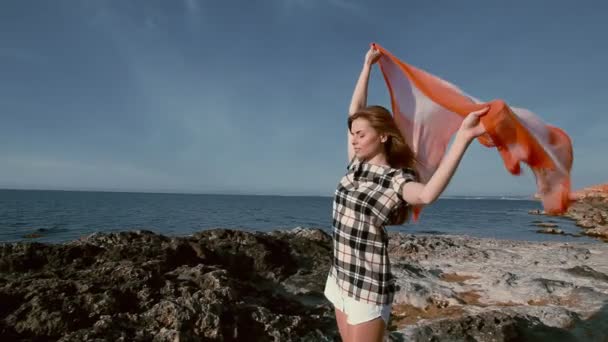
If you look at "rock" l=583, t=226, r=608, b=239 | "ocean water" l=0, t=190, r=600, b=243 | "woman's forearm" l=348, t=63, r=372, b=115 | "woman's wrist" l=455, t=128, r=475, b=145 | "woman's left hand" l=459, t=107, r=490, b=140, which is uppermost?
"woman's forearm" l=348, t=63, r=372, b=115

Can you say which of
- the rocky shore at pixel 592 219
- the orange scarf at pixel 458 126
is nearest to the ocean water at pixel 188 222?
the rocky shore at pixel 592 219

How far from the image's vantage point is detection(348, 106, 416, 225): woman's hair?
8.30 feet

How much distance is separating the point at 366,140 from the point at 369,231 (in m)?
0.66

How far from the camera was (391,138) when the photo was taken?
262cm

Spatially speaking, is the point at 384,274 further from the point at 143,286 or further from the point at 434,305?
the point at 434,305

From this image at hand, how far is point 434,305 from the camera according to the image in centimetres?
654

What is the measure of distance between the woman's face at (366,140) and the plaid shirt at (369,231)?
0.11 m

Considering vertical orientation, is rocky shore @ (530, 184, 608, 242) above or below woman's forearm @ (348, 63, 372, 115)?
below

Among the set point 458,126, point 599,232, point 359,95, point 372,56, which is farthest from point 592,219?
point 359,95

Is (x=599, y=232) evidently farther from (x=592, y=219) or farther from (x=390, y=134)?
(x=390, y=134)

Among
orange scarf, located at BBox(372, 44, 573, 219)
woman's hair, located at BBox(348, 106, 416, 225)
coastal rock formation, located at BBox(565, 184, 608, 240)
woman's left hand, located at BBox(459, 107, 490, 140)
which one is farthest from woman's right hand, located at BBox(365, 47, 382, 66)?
coastal rock formation, located at BBox(565, 184, 608, 240)

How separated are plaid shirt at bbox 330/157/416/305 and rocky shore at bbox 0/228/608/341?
8.25 feet

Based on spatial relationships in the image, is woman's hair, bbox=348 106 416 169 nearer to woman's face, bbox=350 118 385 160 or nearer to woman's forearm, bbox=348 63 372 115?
woman's face, bbox=350 118 385 160

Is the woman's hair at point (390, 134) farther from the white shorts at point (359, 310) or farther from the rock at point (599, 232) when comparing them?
the rock at point (599, 232)
